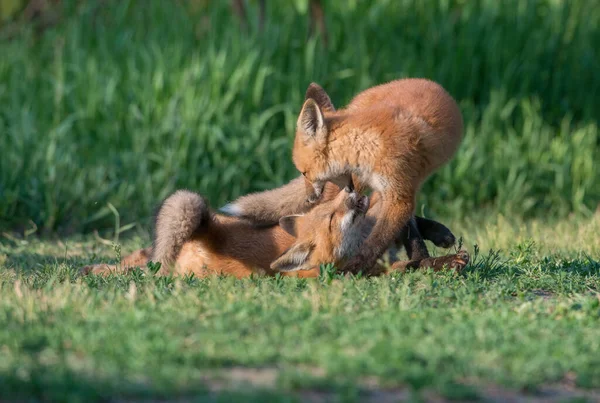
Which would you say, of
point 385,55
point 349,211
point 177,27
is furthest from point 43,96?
point 349,211

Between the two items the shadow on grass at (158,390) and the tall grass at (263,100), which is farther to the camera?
the tall grass at (263,100)

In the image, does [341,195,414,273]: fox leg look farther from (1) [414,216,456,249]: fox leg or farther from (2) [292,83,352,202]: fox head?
(1) [414,216,456,249]: fox leg

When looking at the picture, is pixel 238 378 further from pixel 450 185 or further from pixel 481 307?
pixel 450 185

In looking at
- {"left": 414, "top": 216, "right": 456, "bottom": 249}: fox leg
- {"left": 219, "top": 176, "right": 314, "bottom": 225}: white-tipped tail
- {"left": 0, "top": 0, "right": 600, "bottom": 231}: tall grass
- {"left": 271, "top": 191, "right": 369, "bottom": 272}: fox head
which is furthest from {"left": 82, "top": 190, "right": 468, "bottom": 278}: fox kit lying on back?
{"left": 0, "top": 0, "right": 600, "bottom": 231}: tall grass

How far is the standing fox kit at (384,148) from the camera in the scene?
6.14 metres

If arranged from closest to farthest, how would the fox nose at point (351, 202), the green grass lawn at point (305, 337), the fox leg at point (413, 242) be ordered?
the green grass lawn at point (305, 337) < the fox nose at point (351, 202) < the fox leg at point (413, 242)

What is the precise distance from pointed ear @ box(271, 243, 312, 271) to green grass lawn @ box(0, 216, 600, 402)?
0.25 metres

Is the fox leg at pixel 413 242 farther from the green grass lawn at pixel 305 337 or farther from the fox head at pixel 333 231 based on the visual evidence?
the green grass lawn at pixel 305 337

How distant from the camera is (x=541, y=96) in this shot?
11.6 metres

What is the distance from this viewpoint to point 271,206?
22.4ft

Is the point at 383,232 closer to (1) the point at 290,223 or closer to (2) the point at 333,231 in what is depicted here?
(2) the point at 333,231

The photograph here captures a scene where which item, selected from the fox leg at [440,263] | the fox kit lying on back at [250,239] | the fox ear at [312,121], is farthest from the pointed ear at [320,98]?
the fox leg at [440,263]

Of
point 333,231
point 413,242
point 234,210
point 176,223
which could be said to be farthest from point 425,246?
point 176,223

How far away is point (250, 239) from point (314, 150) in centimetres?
80
